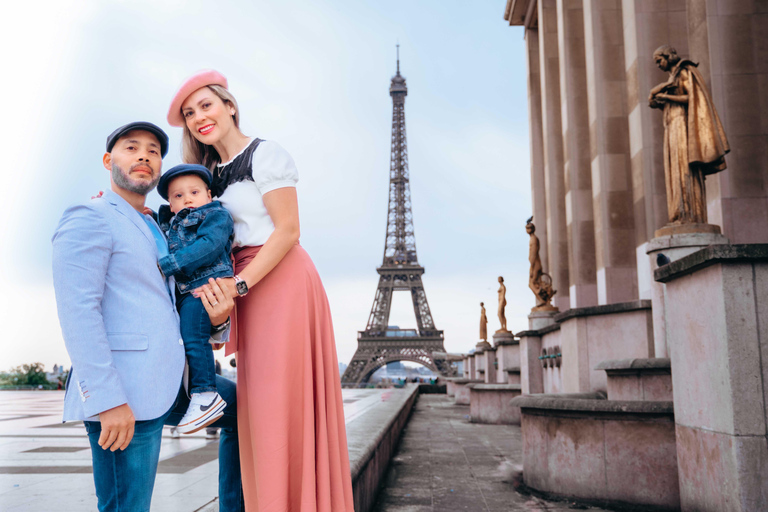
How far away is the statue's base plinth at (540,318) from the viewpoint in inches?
605

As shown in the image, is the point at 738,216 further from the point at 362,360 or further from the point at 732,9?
the point at 362,360

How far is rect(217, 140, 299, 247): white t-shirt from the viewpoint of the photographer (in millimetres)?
2703

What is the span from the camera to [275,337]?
262cm

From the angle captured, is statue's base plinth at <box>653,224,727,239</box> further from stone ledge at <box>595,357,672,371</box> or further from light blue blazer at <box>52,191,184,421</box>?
light blue blazer at <box>52,191,184,421</box>

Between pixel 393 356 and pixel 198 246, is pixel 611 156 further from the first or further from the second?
pixel 393 356

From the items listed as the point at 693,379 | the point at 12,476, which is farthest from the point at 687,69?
the point at 12,476

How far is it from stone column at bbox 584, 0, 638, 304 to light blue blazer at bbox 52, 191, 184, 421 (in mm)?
12183

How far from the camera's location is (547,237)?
71.9 feet

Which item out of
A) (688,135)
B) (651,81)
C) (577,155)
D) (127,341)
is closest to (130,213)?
(127,341)

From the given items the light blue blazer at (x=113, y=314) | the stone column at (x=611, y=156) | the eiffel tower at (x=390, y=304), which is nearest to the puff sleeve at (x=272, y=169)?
the light blue blazer at (x=113, y=314)

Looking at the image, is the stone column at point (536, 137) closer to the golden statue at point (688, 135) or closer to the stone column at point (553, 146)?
the stone column at point (553, 146)

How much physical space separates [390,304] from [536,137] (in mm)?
38060

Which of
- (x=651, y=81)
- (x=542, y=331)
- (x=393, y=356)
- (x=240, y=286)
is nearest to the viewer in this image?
(x=240, y=286)

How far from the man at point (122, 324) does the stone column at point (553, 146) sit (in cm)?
1748
